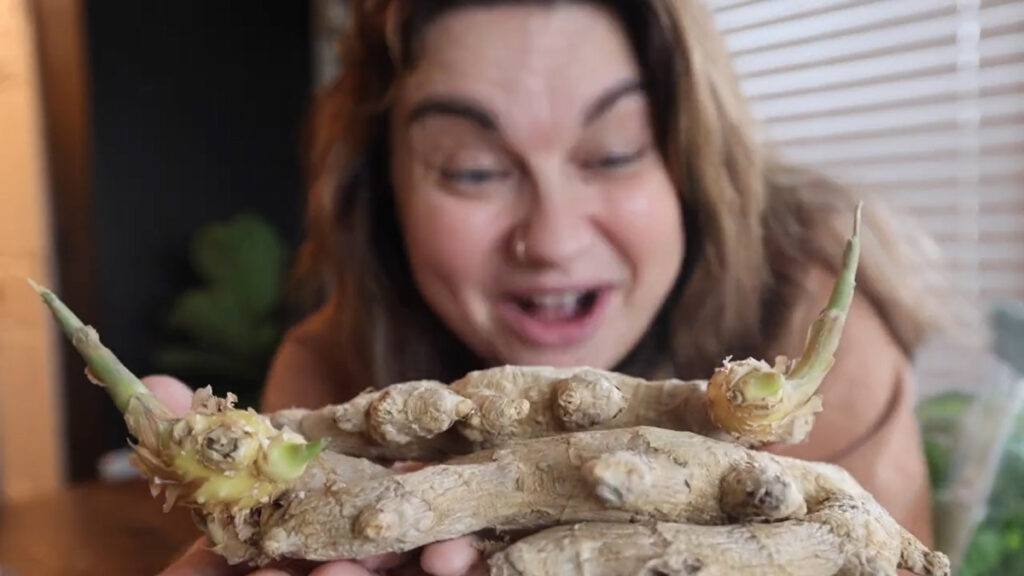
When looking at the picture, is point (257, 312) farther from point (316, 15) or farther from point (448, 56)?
point (448, 56)

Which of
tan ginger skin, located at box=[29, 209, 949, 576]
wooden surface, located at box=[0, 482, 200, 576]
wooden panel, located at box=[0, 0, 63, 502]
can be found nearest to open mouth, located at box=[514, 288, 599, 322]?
tan ginger skin, located at box=[29, 209, 949, 576]

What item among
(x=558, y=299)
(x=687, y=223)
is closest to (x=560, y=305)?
(x=558, y=299)

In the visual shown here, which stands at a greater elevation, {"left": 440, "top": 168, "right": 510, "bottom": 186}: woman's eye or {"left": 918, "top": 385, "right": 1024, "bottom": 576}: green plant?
{"left": 440, "top": 168, "right": 510, "bottom": 186}: woman's eye

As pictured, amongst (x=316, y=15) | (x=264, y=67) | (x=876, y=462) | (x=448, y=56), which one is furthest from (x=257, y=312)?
(x=876, y=462)

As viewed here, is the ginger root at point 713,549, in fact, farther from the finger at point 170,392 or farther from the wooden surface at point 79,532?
the wooden surface at point 79,532

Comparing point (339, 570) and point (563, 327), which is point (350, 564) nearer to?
point (339, 570)

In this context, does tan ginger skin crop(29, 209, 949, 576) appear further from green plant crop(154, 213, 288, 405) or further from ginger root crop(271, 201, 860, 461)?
green plant crop(154, 213, 288, 405)
